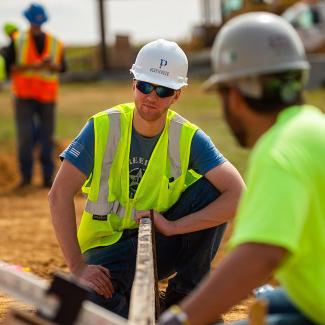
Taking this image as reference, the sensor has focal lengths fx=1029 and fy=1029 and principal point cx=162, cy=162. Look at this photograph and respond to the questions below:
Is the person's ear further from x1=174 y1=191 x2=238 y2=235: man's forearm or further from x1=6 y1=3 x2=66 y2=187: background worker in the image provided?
x1=6 y1=3 x2=66 y2=187: background worker

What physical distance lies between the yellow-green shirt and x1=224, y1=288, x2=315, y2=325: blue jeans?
120mm

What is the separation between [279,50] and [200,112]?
17.3 m

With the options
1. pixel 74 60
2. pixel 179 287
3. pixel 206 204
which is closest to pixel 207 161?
pixel 206 204

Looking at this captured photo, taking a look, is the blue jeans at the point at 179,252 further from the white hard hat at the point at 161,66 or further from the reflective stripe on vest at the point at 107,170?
the white hard hat at the point at 161,66

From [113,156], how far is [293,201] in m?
2.46

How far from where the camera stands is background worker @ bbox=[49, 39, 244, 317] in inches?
212

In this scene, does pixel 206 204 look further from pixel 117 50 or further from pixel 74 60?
pixel 74 60

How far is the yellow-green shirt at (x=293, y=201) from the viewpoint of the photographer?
310cm

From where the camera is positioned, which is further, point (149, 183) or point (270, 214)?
point (149, 183)

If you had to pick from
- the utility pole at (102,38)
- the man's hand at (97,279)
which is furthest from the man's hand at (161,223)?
the utility pole at (102,38)

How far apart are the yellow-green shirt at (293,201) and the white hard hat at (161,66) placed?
2173 mm

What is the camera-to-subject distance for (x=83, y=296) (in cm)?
328

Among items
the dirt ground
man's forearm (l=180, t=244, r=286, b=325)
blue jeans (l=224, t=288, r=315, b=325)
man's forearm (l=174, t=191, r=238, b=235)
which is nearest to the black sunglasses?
man's forearm (l=174, t=191, r=238, b=235)

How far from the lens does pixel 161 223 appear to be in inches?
213
